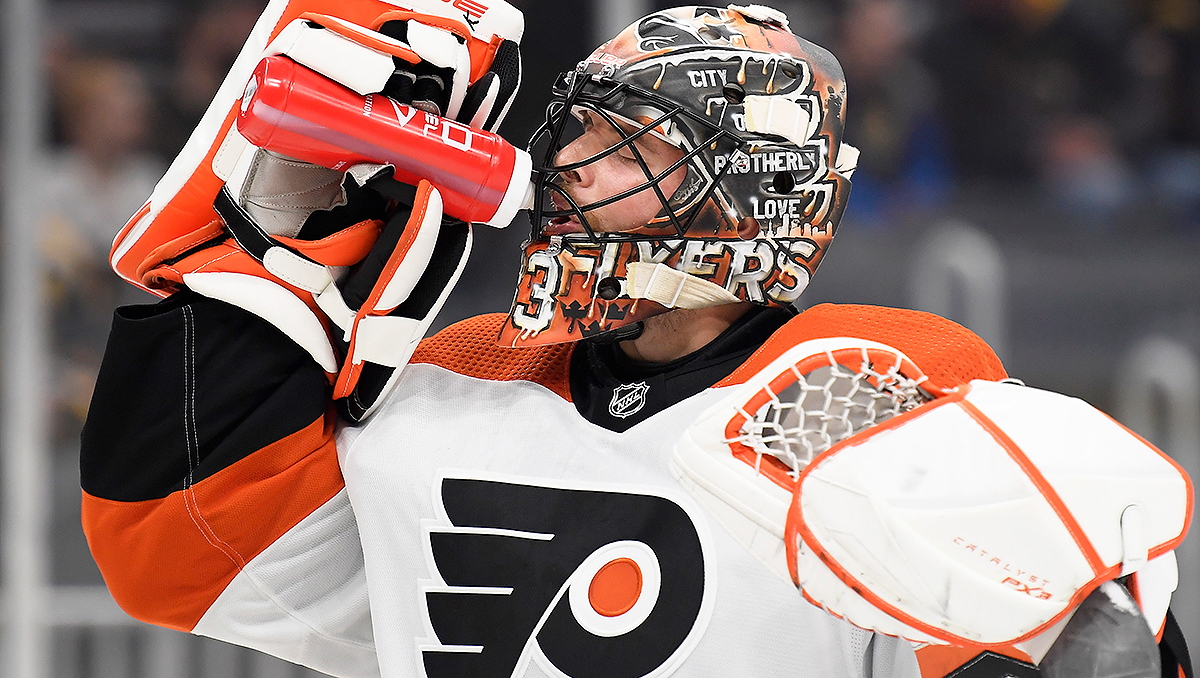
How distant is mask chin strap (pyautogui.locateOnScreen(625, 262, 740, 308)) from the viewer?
1.23 meters

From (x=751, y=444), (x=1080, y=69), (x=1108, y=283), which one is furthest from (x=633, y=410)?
(x=1080, y=69)

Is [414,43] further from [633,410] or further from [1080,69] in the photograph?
[1080,69]

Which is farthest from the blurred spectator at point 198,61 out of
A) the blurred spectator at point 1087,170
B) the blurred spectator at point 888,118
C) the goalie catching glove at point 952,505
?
the goalie catching glove at point 952,505

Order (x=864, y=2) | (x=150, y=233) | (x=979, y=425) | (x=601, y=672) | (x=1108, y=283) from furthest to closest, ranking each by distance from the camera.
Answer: (x=864, y=2) → (x=1108, y=283) → (x=150, y=233) → (x=601, y=672) → (x=979, y=425)

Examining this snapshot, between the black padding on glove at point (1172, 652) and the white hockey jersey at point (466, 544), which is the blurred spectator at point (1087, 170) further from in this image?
the black padding on glove at point (1172, 652)

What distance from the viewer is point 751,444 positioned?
831 mm

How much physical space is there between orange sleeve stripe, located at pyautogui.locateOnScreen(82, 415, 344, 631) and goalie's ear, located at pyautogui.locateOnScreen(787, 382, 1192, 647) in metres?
0.64

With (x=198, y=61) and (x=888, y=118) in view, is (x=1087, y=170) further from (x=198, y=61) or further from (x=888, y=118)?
(x=198, y=61)

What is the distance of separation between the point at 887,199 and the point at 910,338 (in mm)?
2975

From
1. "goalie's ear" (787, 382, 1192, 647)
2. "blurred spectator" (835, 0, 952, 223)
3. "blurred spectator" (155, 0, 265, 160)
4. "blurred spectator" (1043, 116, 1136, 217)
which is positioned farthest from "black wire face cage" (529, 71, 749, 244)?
"blurred spectator" (1043, 116, 1136, 217)

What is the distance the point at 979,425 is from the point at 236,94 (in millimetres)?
801

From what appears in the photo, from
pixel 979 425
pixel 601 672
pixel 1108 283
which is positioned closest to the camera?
pixel 979 425

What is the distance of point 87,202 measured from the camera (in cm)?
309

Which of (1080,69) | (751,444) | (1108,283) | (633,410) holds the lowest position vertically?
(1108,283)
